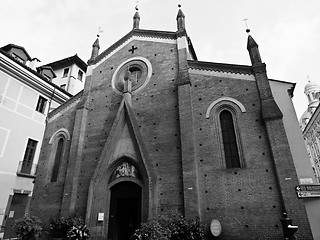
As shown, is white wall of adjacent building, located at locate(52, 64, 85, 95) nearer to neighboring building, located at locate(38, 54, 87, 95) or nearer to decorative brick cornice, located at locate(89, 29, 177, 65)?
neighboring building, located at locate(38, 54, 87, 95)

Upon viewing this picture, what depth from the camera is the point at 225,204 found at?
9.09 metres

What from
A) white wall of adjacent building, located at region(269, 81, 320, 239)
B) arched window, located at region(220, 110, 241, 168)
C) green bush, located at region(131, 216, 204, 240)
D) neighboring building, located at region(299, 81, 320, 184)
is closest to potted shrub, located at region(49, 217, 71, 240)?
green bush, located at region(131, 216, 204, 240)

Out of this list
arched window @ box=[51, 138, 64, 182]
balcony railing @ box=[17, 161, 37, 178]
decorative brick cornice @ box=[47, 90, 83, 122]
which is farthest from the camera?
decorative brick cornice @ box=[47, 90, 83, 122]

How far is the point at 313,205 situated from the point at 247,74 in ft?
21.0

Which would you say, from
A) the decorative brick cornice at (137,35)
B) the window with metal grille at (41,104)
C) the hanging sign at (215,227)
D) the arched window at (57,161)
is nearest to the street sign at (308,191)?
the hanging sign at (215,227)

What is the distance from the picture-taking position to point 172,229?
27.9 ft

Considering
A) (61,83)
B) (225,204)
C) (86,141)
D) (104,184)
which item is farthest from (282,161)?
(61,83)

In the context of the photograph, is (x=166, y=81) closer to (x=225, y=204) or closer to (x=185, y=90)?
(x=185, y=90)

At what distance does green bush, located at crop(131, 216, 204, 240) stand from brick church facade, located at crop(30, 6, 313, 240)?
53 centimetres

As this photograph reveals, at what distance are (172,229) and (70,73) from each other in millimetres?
22504

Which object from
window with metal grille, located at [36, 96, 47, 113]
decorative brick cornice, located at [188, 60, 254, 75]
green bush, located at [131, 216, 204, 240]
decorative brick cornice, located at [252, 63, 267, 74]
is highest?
window with metal grille, located at [36, 96, 47, 113]

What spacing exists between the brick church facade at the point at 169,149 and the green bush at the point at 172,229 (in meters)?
0.53

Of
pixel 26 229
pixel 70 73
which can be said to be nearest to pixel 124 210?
pixel 26 229

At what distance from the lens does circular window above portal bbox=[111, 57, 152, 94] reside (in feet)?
45.3
